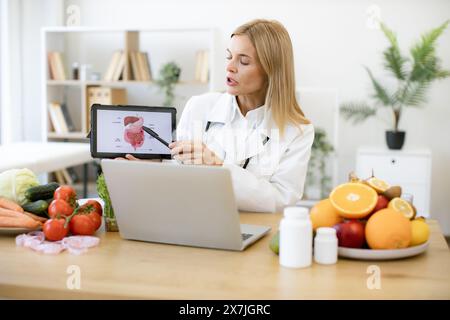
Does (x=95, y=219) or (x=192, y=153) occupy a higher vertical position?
(x=192, y=153)

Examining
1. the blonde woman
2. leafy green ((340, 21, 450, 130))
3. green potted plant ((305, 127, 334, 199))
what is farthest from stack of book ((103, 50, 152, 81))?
the blonde woman

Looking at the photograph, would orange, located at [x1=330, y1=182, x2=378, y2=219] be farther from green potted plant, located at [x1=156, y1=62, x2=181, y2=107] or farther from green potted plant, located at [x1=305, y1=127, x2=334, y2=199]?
green potted plant, located at [x1=156, y1=62, x2=181, y2=107]

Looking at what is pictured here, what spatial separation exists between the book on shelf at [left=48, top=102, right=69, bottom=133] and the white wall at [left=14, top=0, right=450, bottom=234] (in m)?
1.35

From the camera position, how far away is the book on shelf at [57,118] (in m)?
5.35

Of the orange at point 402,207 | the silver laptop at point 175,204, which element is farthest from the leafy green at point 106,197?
the orange at point 402,207

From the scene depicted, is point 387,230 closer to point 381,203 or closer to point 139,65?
point 381,203

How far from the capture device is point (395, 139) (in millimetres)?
4691

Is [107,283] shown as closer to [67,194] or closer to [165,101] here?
[67,194]

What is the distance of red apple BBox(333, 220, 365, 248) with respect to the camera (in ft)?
4.61

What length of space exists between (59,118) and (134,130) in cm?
381

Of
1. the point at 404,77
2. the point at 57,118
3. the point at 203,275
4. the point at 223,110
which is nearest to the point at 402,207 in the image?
the point at 203,275

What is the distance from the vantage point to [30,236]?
158 centimetres
